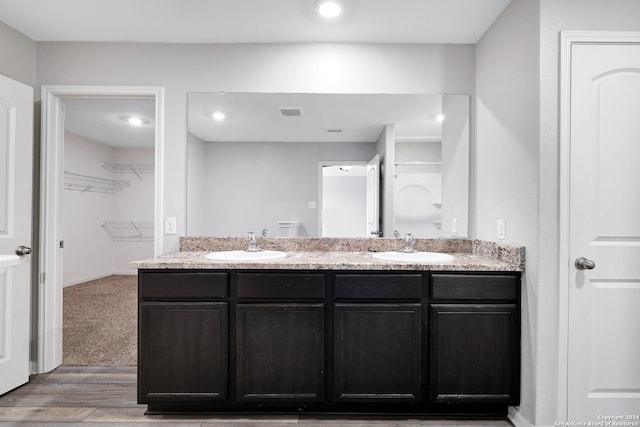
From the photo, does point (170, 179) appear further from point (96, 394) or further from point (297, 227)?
point (96, 394)

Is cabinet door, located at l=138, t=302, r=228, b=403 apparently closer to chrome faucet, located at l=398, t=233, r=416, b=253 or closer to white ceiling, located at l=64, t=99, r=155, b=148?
chrome faucet, located at l=398, t=233, r=416, b=253

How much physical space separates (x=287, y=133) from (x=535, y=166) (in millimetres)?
1533

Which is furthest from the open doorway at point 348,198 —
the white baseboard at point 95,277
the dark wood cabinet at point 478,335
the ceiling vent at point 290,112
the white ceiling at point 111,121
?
the white baseboard at point 95,277

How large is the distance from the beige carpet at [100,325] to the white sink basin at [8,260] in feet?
3.02

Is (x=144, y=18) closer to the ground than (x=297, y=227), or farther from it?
farther from it

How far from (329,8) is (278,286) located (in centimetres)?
157

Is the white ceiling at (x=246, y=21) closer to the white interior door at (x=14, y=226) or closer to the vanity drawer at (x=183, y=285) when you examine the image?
the white interior door at (x=14, y=226)

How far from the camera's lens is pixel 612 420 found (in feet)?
5.89

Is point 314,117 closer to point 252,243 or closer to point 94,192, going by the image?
point 252,243

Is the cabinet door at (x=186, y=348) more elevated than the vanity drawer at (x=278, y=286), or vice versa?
the vanity drawer at (x=278, y=286)

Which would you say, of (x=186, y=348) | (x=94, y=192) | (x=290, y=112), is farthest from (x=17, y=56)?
(x=94, y=192)

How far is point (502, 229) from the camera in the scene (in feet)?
6.87

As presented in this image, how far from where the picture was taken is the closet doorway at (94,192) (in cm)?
248

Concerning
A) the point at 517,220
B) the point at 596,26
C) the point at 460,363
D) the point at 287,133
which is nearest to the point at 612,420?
the point at 460,363
